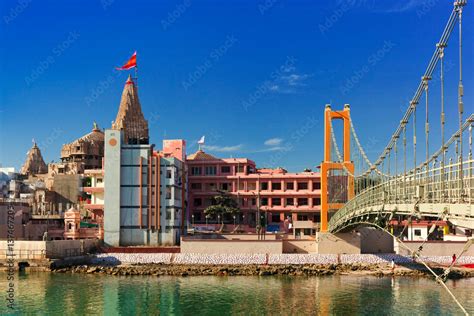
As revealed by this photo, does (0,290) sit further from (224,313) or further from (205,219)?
(205,219)

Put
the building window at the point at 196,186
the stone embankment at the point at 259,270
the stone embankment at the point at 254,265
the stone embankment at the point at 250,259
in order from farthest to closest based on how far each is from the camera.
Answer: the building window at the point at 196,186
the stone embankment at the point at 250,259
the stone embankment at the point at 254,265
the stone embankment at the point at 259,270

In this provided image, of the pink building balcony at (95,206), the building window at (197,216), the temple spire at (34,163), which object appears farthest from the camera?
the temple spire at (34,163)

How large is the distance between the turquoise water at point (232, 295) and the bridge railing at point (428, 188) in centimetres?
516

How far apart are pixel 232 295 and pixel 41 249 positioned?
16431 mm

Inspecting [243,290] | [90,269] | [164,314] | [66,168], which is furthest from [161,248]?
[66,168]

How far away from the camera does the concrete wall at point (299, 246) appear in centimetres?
4562

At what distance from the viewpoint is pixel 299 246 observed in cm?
4600

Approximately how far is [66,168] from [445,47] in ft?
190

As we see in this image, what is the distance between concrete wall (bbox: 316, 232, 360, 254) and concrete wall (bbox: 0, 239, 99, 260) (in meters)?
18.3

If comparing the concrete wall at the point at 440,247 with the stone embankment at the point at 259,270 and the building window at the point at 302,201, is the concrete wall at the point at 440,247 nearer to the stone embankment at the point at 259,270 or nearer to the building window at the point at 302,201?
the stone embankment at the point at 259,270

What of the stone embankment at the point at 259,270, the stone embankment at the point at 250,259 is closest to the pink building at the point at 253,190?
the stone embankment at the point at 250,259

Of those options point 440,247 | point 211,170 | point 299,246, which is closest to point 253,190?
point 211,170

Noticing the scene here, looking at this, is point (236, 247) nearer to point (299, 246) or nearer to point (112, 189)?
point (299, 246)

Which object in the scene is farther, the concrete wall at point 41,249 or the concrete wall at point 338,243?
the concrete wall at point 338,243
